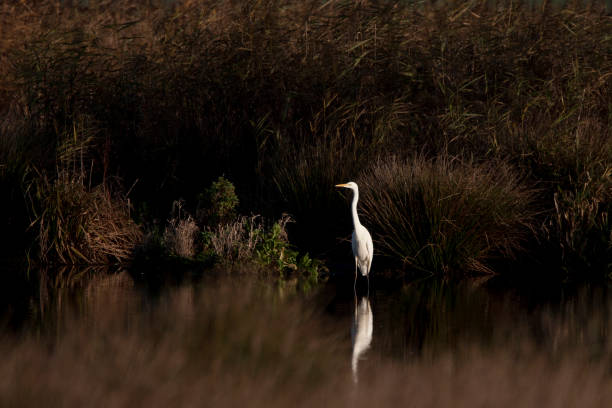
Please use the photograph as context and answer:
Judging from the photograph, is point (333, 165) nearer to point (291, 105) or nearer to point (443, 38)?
point (291, 105)

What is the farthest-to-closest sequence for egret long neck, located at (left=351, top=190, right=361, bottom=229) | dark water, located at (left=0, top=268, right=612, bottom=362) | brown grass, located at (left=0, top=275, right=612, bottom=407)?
Result: egret long neck, located at (left=351, top=190, right=361, bottom=229) → dark water, located at (left=0, top=268, right=612, bottom=362) → brown grass, located at (left=0, top=275, right=612, bottom=407)

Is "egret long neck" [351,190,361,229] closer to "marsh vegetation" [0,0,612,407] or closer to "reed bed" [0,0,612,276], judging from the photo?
"marsh vegetation" [0,0,612,407]

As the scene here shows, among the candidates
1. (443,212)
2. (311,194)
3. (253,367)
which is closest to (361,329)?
(253,367)

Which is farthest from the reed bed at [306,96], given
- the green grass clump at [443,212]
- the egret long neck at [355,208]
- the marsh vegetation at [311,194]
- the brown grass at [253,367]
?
the brown grass at [253,367]

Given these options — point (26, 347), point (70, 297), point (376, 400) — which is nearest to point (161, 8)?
point (70, 297)

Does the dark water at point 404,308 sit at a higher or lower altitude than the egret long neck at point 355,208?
lower

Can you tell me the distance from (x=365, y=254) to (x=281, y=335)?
3825 mm

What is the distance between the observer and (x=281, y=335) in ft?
24.7

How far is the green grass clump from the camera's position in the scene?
1207cm

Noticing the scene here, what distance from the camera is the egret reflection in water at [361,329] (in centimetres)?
814

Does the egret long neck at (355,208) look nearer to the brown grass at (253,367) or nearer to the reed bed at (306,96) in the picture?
the reed bed at (306,96)

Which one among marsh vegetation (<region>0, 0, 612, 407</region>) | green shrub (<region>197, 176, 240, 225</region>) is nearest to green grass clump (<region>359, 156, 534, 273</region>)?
marsh vegetation (<region>0, 0, 612, 407</region>)

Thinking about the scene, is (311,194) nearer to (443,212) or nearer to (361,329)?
(443,212)

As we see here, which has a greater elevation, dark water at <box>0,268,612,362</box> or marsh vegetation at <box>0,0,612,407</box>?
marsh vegetation at <box>0,0,612,407</box>
